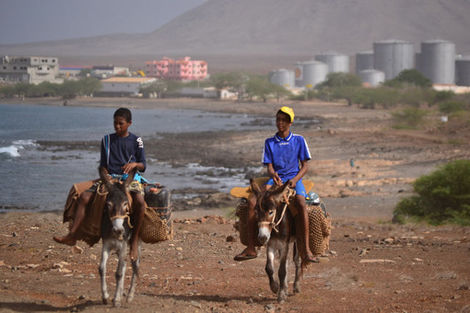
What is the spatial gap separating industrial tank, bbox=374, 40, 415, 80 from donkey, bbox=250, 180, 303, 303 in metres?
159

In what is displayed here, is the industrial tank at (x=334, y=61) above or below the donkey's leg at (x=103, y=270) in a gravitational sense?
above

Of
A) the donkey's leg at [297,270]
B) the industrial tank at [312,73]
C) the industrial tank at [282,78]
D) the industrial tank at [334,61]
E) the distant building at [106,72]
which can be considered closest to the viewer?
the donkey's leg at [297,270]

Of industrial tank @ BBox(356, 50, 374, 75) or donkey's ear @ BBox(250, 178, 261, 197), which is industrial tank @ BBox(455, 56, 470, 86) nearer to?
industrial tank @ BBox(356, 50, 374, 75)

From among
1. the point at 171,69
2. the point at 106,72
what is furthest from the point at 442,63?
the point at 106,72

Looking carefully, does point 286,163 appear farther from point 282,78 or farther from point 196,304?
point 282,78

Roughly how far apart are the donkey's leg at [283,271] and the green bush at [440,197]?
10218mm

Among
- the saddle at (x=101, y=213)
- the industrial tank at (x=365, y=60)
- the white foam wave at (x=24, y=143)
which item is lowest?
the white foam wave at (x=24, y=143)

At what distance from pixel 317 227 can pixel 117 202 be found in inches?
105

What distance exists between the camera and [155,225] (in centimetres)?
917

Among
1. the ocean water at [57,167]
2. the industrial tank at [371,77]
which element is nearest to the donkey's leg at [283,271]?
the ocean water at [57,167]

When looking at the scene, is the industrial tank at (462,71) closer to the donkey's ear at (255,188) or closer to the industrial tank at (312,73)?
the industrial tank at (312,73)

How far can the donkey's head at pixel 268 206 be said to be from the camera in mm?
8859

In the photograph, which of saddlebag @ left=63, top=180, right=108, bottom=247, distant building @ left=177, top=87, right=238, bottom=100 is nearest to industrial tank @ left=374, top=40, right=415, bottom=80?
distant building @ left=177, top=87, right=238, bottom=100

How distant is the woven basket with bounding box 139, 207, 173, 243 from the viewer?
9.12 meters
